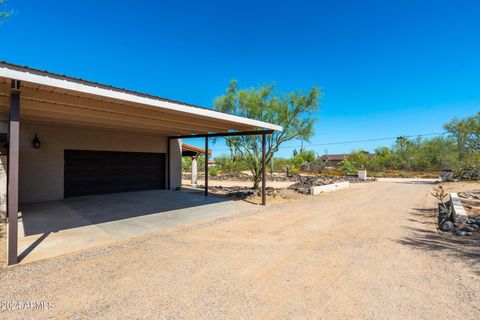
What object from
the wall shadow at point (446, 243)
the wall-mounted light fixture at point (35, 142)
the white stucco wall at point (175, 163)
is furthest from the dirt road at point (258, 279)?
the white stucco wall at point (175, 163)

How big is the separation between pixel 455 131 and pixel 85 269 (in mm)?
30004

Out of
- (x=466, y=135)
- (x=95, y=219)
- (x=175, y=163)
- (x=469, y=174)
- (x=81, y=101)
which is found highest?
(x=466, y=135)

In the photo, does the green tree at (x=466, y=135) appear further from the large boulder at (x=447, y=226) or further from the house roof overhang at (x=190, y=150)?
the house roof overhang at (x=190, y=150)

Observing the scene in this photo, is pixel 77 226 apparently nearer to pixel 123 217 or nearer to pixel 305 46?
pixel 123 217

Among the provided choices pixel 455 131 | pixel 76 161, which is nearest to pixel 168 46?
pixel 76 161

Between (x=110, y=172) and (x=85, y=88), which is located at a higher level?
(x=85, y=88)

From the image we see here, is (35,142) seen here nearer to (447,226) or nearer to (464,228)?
(447,226)

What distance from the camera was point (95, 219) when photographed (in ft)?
19.9

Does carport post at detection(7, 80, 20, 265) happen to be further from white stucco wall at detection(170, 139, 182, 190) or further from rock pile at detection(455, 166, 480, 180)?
rock pile at detection(455, 166, 480, 180)

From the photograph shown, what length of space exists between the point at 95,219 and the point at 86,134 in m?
5.15

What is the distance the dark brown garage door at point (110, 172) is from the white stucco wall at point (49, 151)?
1.08ft

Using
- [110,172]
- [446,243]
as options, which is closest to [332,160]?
[110,172]

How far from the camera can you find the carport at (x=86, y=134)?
11.5ft

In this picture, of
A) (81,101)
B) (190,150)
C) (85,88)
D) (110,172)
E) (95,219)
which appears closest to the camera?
(85,88)
